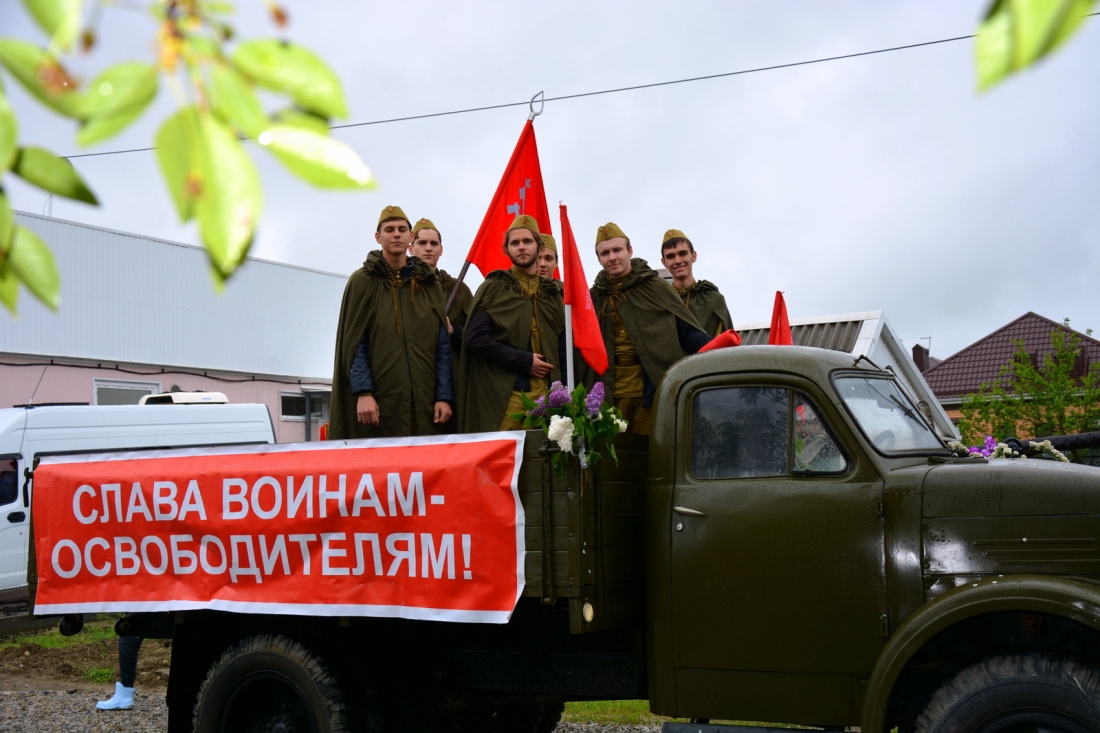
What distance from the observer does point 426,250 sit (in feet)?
23.8

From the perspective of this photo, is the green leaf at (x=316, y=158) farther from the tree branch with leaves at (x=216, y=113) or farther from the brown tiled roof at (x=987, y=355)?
the brown tiled roof at (x=987, y=355)

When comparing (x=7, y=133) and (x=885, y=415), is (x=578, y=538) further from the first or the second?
(x=7, y=133)

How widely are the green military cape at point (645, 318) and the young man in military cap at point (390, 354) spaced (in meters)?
0.92

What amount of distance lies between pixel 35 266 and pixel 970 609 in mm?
3681

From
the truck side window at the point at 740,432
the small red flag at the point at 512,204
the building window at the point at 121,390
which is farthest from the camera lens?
the building window at the point at 121,390

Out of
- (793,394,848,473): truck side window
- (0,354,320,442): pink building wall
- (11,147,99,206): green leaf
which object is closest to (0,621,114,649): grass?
(0,354,320,442): pink building wall

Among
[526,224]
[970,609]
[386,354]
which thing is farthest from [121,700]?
[970,609]

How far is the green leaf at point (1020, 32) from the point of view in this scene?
0.80m

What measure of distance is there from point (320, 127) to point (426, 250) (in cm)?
635

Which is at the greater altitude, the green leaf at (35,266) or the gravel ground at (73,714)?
the green leaf at (35,266)

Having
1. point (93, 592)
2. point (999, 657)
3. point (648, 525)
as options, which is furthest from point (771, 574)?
point (93, 592)

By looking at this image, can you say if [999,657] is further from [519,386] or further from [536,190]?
[536,190]

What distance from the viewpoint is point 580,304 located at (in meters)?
5.51

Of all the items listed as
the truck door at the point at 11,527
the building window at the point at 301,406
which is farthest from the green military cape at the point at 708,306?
the building window at the point at 301,406
